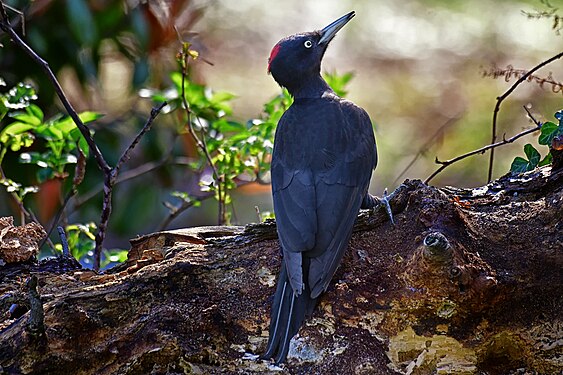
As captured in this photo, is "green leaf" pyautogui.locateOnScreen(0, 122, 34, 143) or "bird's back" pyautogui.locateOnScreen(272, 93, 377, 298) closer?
"bird's back" pyautogui.locateOnScreen(272, 93, 377, 298)

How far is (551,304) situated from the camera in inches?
112

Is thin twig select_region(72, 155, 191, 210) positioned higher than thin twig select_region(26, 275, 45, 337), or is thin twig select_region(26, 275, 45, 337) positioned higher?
thin twig select_region(72, 155, 191, 210)

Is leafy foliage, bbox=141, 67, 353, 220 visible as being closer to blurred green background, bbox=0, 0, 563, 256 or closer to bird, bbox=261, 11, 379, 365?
bird, bbox=261, 11, 379, 365

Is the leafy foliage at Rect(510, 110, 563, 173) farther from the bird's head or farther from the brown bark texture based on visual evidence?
the bird's head

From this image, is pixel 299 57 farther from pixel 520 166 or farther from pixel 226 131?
pixel 520 166

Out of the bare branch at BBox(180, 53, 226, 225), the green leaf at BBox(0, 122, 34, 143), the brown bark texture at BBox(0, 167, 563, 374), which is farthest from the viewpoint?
the bare branch at BBox(180, 53, 226, 225)

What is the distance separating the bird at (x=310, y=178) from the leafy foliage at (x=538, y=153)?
62cm

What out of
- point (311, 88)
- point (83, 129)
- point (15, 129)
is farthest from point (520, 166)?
point (15, 129)

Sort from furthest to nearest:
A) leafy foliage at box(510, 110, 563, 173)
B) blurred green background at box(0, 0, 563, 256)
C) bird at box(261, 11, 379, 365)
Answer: blurred green background at box(0, 0, 563, 256) < leafy foliage at box(510, 110, 563, 173) < bird at box(261, 11, 379, 365)

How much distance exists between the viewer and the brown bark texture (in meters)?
2.75

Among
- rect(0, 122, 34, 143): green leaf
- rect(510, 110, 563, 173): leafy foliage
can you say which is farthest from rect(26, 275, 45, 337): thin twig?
rect(510, 110, 563, 173): leafy foliage

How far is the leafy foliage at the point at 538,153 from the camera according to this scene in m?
3.34

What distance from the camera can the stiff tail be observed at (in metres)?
2.81

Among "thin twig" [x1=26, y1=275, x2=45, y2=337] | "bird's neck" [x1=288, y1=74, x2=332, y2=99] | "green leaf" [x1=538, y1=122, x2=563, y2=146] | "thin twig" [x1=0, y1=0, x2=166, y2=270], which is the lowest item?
"thin twig" [x1=26, y1=275, x2=45, y2=337]
